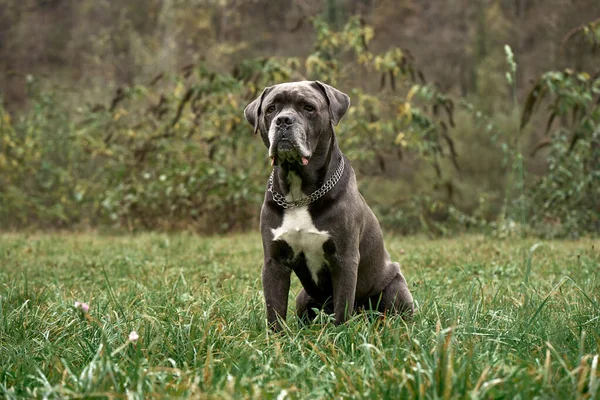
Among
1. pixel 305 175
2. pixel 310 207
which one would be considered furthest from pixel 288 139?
pixel 310 207

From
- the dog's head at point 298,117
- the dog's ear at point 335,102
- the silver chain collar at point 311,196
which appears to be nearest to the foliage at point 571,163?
the dog's ear at point 335,102

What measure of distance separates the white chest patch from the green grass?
0.35 metres

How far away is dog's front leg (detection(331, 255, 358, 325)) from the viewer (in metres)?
3.32

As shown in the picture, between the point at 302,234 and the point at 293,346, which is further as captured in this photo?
the point at 302,234

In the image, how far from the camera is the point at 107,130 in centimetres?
1011

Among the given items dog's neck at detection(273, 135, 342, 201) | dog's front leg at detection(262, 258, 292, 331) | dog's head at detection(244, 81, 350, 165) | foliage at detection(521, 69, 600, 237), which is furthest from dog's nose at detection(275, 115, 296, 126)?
foliage at detection(521, 69, 600, 237)

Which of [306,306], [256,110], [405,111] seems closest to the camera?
[256,110]

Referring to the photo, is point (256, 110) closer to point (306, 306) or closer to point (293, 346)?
point (306, 306)

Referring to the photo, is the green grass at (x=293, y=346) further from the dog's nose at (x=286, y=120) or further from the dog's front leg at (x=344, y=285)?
the dog's nose at (x=286, y=120)

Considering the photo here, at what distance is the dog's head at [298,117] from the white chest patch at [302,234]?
27 cm

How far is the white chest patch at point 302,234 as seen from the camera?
3.30 metres

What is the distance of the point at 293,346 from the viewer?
2855mm

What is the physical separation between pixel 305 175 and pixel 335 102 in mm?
438

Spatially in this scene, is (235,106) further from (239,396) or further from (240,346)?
(239,396)
